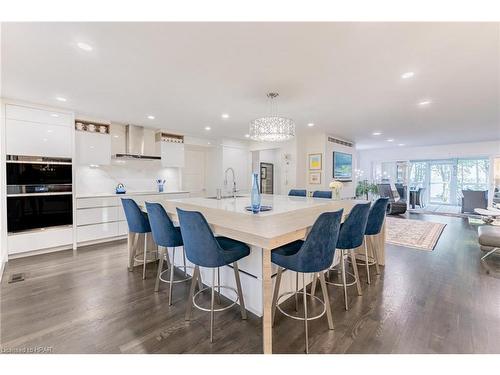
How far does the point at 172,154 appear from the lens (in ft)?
19.2

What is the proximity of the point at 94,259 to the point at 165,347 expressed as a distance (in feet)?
8.39

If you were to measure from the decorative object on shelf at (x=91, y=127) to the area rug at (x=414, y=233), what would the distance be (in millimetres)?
5983

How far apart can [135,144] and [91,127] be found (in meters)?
0.89

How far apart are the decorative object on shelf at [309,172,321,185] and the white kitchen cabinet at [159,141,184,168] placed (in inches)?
143

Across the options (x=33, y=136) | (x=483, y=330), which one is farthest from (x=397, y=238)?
(x=33, y=136)

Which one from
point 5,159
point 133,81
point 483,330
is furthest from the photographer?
point 5,159

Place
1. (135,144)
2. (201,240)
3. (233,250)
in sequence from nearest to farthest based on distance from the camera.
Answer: (201,240) < (233,250) < (135,144)

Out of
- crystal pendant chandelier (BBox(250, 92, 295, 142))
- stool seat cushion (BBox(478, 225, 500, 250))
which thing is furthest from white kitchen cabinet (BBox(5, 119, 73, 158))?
stool seat cushion (BBox(478, 225, 500, 250))

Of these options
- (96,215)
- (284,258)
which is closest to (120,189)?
(96,215)

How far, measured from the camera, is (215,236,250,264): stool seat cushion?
179cm

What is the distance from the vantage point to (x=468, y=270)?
3.02 metres

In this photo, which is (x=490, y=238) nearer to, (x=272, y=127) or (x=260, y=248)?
(x=272, y=127)
